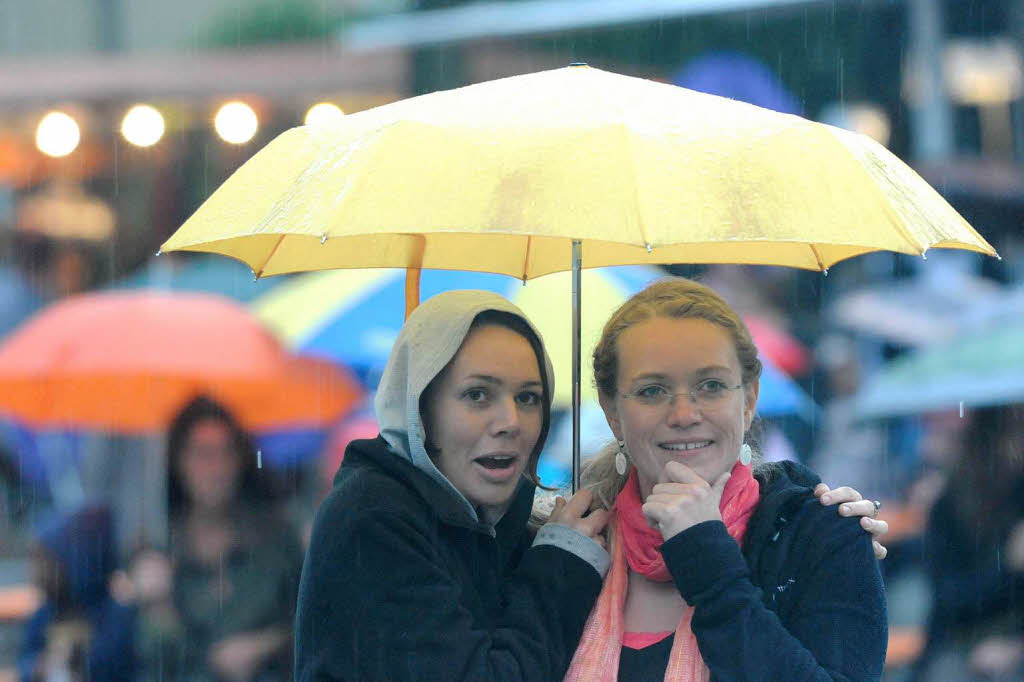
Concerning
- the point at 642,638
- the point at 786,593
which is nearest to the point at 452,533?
the point at 642,638

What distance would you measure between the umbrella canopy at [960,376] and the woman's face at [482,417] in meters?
4.80

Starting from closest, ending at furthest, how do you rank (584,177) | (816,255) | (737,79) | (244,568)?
(584,177) → (816,255) → (244,568) → (737,79)

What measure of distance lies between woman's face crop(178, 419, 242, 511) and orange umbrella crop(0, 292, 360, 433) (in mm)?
642

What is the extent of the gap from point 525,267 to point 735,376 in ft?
3.64

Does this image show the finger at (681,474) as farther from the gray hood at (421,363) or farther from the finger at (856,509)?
the gray hood at (421,363)

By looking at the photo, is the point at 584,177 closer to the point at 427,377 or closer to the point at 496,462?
the point at 427,377

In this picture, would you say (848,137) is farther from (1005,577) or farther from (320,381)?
(320,381)

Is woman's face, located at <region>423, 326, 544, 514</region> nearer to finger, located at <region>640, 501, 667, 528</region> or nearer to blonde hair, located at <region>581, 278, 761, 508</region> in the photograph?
blonde hair, located at <region>581, 278, 761, 508</region>

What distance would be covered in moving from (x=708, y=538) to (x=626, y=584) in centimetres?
31

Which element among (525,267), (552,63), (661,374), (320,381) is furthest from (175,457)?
(552,63)

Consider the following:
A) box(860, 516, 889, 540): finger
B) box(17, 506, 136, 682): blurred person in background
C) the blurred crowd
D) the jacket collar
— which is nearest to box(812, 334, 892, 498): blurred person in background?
the blurred crowd

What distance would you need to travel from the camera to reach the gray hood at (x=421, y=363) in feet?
9.71

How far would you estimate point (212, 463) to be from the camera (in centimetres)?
615

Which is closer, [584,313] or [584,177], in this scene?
[584,177]
